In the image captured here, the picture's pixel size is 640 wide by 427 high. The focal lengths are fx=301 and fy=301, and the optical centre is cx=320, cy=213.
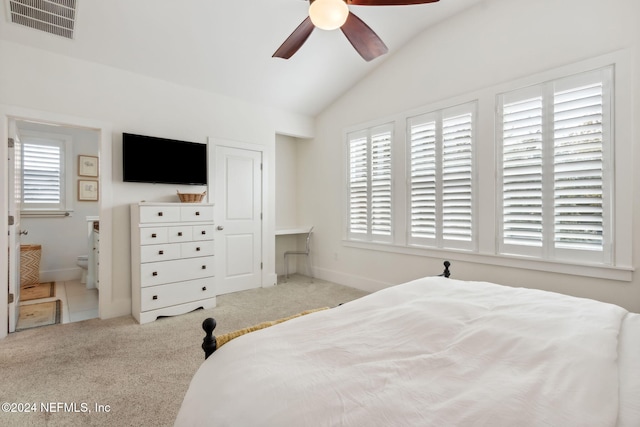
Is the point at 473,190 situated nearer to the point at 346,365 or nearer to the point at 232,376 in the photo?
the point at 346,365

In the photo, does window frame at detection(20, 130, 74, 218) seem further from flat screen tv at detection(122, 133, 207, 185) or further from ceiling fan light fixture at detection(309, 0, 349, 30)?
ceiling fan light fixture at detection(309, 0, 349, 30)

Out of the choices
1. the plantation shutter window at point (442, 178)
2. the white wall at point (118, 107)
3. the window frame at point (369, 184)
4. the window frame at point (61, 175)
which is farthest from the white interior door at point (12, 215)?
the plantation shutter window at point (442, 178)

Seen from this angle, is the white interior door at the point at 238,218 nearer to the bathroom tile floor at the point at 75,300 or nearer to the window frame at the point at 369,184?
the window frame at the point at 369,184

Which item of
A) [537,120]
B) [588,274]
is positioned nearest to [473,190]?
[537,120]

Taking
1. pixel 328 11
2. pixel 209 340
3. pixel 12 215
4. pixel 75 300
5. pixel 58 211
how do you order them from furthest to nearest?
pixel 58 211 → pixel 75 300 → pixel 12 215 → pixel 328 11 → pixel 209 340

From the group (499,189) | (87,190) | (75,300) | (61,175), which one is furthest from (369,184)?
(61,175)

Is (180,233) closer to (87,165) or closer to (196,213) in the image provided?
(196,213)

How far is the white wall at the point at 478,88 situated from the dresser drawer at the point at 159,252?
2322mm

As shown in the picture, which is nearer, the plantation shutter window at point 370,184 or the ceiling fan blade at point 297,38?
the ceiling fan blade at point 297,38

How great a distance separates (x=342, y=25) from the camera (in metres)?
2.29

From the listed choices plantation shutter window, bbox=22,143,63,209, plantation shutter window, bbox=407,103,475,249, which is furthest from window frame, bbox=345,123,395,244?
plantation shutter window, bbox=22,143,63,209

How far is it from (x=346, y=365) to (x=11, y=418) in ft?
6.86

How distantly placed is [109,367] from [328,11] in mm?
2942

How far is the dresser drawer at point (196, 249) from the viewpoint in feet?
11.3
